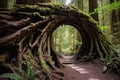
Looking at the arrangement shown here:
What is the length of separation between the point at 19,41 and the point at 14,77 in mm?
1916

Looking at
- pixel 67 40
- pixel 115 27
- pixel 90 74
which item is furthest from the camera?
pixel 67 40

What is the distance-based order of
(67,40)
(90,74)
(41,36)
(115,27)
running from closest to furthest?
(41,36) → (90,74) → (115,27) → (67,40)

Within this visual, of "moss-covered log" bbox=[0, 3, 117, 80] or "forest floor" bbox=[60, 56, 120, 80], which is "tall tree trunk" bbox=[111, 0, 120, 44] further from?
"forest floor" bbox=[60, 56, 120, 80]

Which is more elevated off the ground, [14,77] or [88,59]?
[14,77]

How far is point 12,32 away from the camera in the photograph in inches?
223

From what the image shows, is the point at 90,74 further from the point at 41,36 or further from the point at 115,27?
the point at 115,27

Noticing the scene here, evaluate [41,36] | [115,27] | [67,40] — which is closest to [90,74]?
[41,36]

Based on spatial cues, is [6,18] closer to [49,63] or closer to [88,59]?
[49,63]

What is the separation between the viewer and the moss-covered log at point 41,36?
17.7 feet

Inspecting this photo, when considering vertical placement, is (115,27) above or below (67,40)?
above

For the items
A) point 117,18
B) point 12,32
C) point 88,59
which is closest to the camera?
point 12,32

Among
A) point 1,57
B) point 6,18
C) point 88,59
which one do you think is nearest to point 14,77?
point 1,57

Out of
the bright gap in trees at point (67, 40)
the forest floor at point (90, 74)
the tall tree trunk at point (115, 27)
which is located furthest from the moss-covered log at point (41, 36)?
the bright gap in trees at point (67, 40)

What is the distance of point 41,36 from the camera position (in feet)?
24.4
